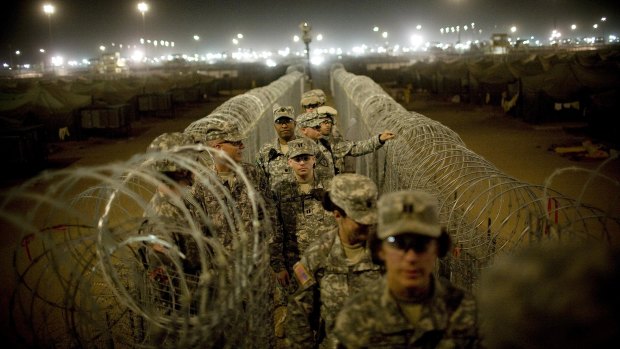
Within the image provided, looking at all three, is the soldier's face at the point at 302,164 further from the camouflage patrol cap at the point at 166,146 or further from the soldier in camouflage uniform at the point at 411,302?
the soldier in camouflage uniform at the point at 411,302

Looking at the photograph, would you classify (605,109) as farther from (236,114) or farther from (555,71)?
(236,114)

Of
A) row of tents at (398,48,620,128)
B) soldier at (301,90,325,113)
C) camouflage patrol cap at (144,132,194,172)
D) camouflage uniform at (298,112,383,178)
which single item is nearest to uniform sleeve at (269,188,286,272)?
camouflage uniform at (298,112,383,178)

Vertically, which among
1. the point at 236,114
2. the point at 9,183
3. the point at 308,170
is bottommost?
the point at 9,183

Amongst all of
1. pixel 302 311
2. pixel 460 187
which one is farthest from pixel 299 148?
pixel 460 187

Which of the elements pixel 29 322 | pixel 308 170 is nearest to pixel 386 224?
pixel 29 322

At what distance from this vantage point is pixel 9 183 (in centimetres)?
1378

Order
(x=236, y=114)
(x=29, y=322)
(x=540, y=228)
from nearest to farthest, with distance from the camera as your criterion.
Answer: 1. (x=29, y=322)
2. (x=540, y=228)
3. (x=236, y=114)

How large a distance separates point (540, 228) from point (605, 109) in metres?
15.9

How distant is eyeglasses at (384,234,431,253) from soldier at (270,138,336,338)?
2.36 meters

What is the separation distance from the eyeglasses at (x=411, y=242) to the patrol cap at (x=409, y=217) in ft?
0.13

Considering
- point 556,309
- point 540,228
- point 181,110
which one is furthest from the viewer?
point 181,110

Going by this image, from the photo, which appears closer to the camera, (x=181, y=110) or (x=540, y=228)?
(x=540, y=228)

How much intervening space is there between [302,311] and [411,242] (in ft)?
3.16

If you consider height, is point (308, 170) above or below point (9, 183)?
above
